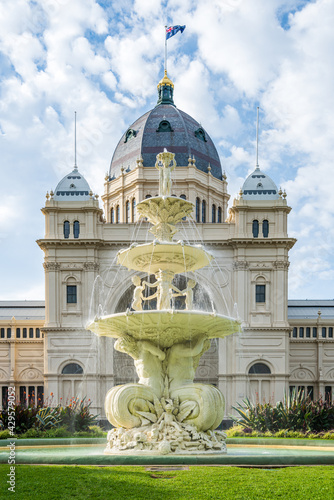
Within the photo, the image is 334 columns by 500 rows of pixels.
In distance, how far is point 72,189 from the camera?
52.8 metres

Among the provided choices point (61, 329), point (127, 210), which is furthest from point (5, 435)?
point (127, 210)

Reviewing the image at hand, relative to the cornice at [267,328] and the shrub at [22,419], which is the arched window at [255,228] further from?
the shrub at [22,419]

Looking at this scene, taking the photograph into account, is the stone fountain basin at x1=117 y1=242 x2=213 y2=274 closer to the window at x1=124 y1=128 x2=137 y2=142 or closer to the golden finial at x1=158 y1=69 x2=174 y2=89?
the window at x1=124 y1=128 x2=137 y2=142

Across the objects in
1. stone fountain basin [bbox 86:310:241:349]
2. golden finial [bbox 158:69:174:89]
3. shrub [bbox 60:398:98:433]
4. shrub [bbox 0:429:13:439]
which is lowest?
shrub [bbox 60:398:98:433]

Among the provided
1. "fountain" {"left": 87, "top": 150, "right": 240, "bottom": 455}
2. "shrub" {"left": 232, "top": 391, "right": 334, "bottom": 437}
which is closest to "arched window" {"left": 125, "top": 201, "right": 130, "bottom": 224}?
"shrub" {"left": 232, "top": 391, "right": 334, "bottom": 437}

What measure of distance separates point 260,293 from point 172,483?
3854 centimetres

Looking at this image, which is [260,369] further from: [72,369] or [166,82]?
[166,82]

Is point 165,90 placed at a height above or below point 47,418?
above

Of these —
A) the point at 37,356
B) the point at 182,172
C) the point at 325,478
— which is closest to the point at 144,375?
the point at 325,478

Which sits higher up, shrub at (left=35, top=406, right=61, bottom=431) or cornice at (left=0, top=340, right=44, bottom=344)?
cornice at (left=0, top=340, right=44, bottom=344)

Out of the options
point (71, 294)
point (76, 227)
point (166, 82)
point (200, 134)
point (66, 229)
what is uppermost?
point (166, 82)

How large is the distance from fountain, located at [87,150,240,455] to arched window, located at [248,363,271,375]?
31.9 m

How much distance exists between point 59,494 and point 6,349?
44.1 metres

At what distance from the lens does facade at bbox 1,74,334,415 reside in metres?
48.9
